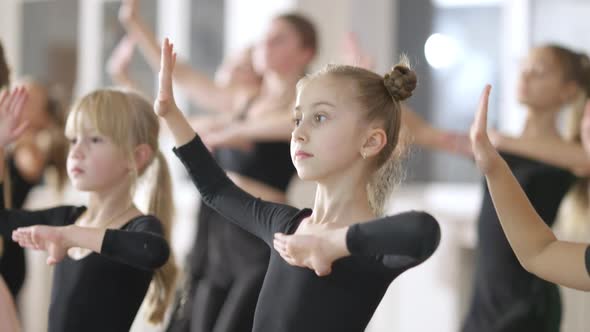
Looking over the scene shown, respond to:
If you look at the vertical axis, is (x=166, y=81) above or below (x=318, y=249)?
above


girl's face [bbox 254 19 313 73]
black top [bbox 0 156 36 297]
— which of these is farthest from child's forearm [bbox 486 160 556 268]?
black top [bbox 0 156 36 297]

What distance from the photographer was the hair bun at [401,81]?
1.71m

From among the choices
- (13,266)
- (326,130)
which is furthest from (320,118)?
(13,266)

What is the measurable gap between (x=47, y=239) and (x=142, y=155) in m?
0.42

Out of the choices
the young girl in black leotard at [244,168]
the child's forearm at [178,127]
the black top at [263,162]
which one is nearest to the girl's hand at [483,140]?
the child's forearm at [178,127]

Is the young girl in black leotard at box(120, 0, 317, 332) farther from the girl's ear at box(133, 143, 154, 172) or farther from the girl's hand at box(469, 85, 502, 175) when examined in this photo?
the girl's hand at box(469, 85, 502, 175)

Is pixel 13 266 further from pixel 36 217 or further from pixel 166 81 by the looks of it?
pixel 166 81

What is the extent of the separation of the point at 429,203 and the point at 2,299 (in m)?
1.95

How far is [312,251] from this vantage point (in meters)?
1.52

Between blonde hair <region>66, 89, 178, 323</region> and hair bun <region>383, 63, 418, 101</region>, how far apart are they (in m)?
0.70

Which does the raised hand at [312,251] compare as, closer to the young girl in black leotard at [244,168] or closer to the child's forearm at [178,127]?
the child's forearm at [178,127]

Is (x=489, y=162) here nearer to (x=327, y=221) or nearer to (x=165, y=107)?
(x=327, y=221)

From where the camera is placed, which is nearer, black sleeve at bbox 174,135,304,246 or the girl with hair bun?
black sleeve at bbox 174,135,304,246

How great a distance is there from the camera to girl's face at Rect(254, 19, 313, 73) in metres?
3.13
